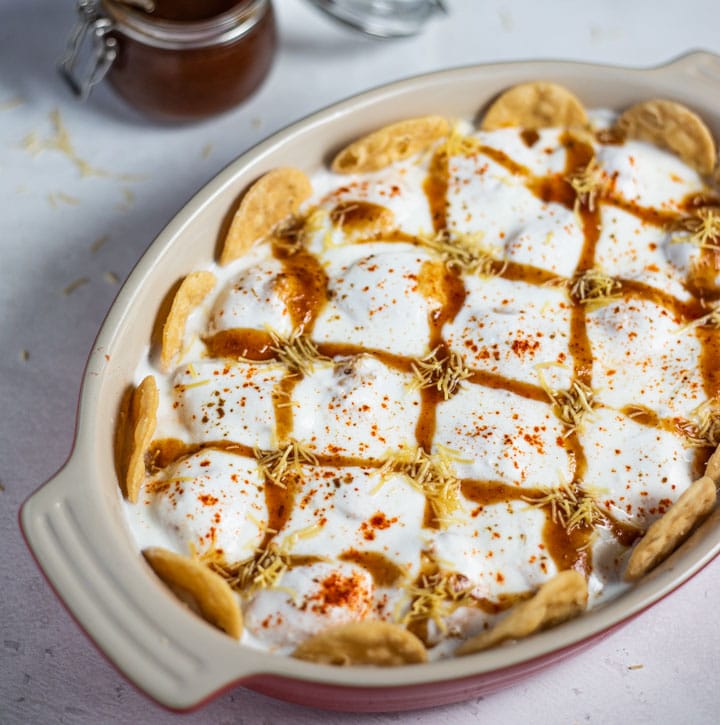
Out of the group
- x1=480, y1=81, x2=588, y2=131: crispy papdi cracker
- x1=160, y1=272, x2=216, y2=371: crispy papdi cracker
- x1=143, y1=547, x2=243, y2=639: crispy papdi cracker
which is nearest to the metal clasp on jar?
x1=160, y1=272, x2=216, y2=371: crispy papdi cracker

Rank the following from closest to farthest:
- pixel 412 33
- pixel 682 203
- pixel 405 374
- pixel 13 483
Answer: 1. pixel 405 374
2. pixel 13 483
3. pixel 682 203
4. pixel 412 33

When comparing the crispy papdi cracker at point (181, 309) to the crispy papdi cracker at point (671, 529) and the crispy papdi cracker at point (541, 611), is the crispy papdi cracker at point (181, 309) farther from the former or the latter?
the crispy papdi cracker at point (671, 529)

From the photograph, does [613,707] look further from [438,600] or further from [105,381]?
[105,381]

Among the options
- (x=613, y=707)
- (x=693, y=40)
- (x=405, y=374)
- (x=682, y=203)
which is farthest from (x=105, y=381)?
(x=693, y=40)

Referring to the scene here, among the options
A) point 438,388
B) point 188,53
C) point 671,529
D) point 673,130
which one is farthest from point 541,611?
point 188,53

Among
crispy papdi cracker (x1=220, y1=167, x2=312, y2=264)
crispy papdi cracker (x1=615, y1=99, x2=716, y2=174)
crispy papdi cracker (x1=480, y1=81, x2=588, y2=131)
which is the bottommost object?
crispy papdi cracker (x1=220, y1=167, x2=312, y2=264)

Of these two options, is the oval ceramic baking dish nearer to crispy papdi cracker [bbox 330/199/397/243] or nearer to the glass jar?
crispy papdi cracker [bbox 330/199/397/243]
